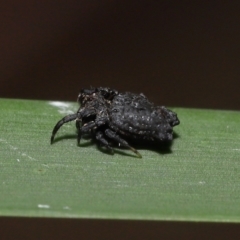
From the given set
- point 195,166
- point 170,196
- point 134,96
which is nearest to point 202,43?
point 134,96

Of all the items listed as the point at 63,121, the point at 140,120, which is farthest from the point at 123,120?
the point at 63,121

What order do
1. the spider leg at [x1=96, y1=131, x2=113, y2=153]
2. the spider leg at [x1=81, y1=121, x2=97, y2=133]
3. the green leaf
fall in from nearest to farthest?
the green leaf
the spider leg at [x1=96, y1=131, x2=113, y2=153]
the spider leg at [x1=81, y1=121, x2=97, y2=133]

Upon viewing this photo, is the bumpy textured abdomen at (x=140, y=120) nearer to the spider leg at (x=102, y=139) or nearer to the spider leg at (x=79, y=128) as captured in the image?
the spider leg at (x=102, y=139)

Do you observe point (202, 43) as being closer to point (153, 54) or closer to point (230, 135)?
point (153, 54)

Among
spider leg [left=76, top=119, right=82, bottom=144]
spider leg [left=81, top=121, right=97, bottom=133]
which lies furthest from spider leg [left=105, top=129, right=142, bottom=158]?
spider leg [left=76, top=119, right=82, bottom=144]

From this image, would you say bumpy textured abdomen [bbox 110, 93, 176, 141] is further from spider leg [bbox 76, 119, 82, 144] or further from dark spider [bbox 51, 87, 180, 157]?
spider leg [bbox 76, 119, 82, 144]

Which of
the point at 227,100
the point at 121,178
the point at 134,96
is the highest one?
the point at 134,96
